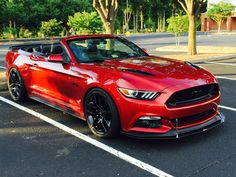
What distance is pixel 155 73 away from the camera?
4.84 meters

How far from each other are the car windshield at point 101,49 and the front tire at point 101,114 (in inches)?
31.9

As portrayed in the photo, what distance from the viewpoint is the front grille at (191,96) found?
4.55m

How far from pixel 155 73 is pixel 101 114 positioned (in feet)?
3.12

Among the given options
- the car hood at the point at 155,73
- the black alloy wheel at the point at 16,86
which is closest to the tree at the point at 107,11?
the black alloy wheel at the point at 16,86

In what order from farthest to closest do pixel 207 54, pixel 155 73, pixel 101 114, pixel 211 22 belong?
1. pixel 211 22
2. pixel 207 54
3. pixel 101 114
4. pixel 155 73

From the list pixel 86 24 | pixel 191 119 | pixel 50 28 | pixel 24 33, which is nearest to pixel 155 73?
pixel 191 119

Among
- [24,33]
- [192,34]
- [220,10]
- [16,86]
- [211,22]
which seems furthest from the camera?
[211,22]

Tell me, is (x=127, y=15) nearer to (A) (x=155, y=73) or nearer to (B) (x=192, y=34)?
(B) (x=192, y=34)

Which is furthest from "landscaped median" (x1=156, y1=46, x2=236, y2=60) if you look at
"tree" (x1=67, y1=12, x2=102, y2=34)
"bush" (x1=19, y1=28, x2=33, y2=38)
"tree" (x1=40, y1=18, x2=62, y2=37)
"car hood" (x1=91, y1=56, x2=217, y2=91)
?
"bush" (x1=19, y1=28, x2=33, y2=38)

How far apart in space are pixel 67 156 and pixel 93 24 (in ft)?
58.3

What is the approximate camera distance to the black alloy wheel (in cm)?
716

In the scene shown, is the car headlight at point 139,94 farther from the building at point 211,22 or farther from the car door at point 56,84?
the building at point 211,22

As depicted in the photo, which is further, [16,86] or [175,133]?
[16,86]

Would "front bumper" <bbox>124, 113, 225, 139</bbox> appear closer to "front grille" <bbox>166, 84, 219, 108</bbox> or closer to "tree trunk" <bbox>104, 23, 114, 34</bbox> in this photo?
"front grille" <bbox>166, 84, 219, 108</bbox>
